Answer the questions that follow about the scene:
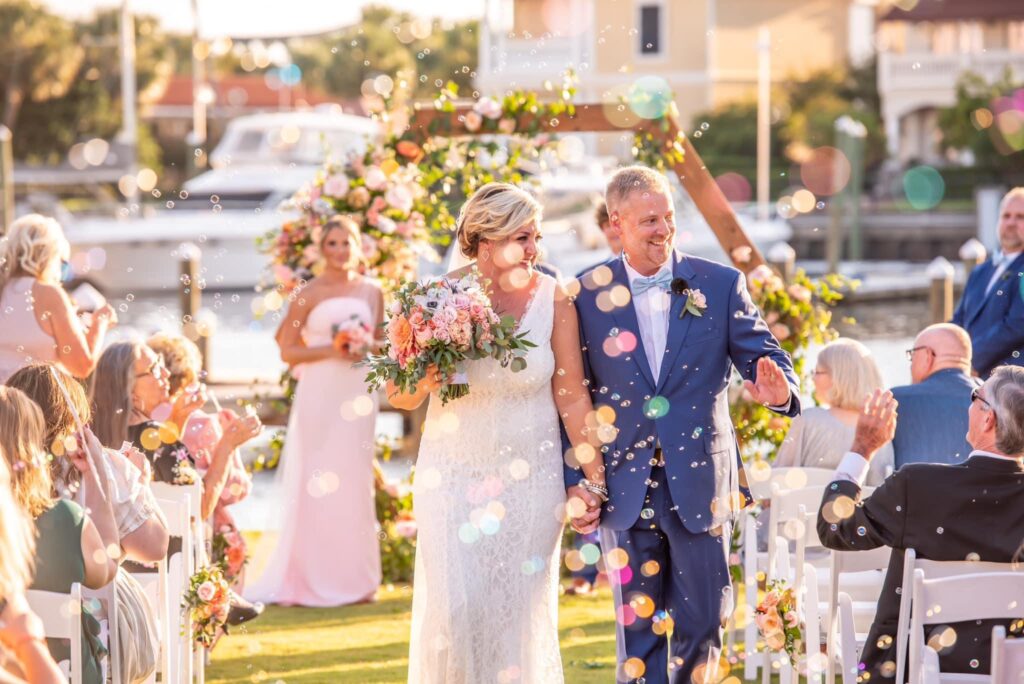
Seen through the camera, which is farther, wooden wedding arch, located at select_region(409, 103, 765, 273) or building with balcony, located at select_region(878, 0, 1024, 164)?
building with balcony, located at select_region(878, 0, 1024, 164)

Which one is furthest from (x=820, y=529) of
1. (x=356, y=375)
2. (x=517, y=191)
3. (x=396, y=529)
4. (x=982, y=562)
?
(x=396, y=529)

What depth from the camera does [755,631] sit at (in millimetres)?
5934

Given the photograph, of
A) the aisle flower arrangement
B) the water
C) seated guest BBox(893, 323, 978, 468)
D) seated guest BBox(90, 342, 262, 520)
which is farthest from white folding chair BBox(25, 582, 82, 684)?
the water

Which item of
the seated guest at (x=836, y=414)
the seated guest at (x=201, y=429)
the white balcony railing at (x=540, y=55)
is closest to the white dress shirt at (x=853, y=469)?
the seated guest at (x=836, y=414)

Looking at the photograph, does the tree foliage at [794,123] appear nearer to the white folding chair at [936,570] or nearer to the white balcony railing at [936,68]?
the white balcony railing at [936,68]

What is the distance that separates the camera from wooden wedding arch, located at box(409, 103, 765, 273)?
7801mm

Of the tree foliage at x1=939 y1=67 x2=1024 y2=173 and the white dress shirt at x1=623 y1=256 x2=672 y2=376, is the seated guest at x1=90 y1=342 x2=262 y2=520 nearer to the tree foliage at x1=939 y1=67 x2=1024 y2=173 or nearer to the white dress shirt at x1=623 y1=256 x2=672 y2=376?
the white dress shirt at x1=623 y1=256 x2=672 y2=376

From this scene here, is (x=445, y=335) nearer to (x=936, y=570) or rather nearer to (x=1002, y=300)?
(x=936, y=570)

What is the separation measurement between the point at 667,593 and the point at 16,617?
225 centimetres

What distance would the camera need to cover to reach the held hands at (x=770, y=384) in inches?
177

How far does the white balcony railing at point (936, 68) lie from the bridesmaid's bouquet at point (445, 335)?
115 ft

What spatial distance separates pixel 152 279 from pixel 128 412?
876 inches

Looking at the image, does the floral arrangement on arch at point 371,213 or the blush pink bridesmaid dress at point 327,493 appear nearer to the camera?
the blush pink bridesmaid dress at point 327,493

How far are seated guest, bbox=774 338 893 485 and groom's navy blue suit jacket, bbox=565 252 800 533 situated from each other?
4.07 ft
